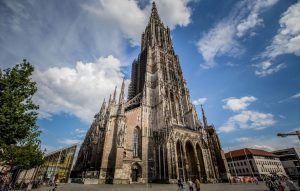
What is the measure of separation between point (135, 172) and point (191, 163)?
399 inches

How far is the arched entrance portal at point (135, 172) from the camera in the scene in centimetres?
2359

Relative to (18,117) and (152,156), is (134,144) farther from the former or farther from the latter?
(18,117)

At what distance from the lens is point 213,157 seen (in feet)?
93.9

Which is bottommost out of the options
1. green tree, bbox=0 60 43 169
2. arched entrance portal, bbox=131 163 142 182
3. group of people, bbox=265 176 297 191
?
group of people, bbox=265 176 297 191

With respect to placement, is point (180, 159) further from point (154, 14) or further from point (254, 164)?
point (154, 14)

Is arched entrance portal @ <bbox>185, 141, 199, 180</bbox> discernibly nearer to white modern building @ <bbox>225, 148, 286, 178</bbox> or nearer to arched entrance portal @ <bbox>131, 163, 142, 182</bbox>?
arched entrance portal @ <bbox>131, 163, 142, 182</bbox>

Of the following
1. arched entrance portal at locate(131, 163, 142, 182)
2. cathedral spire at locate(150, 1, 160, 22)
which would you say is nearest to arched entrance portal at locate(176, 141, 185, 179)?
arched entrance portal at locate(131, 163, 142, 182)

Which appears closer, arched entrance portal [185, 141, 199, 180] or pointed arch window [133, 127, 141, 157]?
pointed arch window [133, 127, 141, 157]

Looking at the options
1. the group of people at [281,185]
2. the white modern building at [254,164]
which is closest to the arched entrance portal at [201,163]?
the group of people at [281,185]

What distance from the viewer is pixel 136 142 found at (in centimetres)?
2677

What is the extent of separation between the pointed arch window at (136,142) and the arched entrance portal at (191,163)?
885 centimetres

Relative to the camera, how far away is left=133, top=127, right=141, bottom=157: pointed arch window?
84.2ft

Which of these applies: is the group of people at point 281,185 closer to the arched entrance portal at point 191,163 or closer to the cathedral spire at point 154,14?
the arched entrance portal at point 191,163

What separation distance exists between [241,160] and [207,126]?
32.1 m
